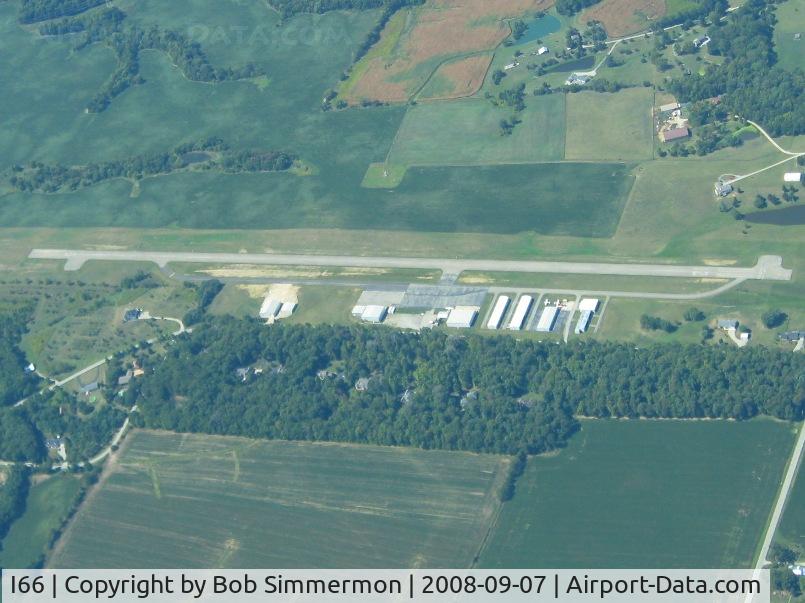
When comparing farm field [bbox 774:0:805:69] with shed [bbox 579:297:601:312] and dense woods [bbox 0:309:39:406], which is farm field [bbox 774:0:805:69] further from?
dense woods [bbox 0:309:39:406]

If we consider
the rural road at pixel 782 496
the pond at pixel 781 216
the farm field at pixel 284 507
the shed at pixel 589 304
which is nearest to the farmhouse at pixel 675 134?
the pond at pixel 781 216

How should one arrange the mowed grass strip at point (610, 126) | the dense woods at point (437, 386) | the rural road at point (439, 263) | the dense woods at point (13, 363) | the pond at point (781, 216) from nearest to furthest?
the dense woods at point (437, 386) < the rural road at point (439, 263) < the dense woods at point (13, 363) < the pond at point (781, 216) < the mowed grass strip at point (610, 126)

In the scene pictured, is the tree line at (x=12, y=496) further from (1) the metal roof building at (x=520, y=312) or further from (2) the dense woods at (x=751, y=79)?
(2) the dense woods at (x=751, y=79)

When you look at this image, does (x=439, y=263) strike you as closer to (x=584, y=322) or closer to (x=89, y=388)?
(x=584, y=322)

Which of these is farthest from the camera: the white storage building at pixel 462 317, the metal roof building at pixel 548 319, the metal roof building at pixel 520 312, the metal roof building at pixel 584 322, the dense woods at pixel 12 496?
the white storage building at pixel 462 317

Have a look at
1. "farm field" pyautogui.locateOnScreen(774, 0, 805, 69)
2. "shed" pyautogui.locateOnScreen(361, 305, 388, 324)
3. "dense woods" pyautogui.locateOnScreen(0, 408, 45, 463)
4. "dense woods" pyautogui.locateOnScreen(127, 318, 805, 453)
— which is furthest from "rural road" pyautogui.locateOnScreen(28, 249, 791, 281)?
"farm field" pyautogui.locateOnScreen(774, 0, 805, 69)

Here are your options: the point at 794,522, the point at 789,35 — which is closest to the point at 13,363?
the point at 794,522

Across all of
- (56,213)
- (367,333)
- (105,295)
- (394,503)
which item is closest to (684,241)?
(367,333)
